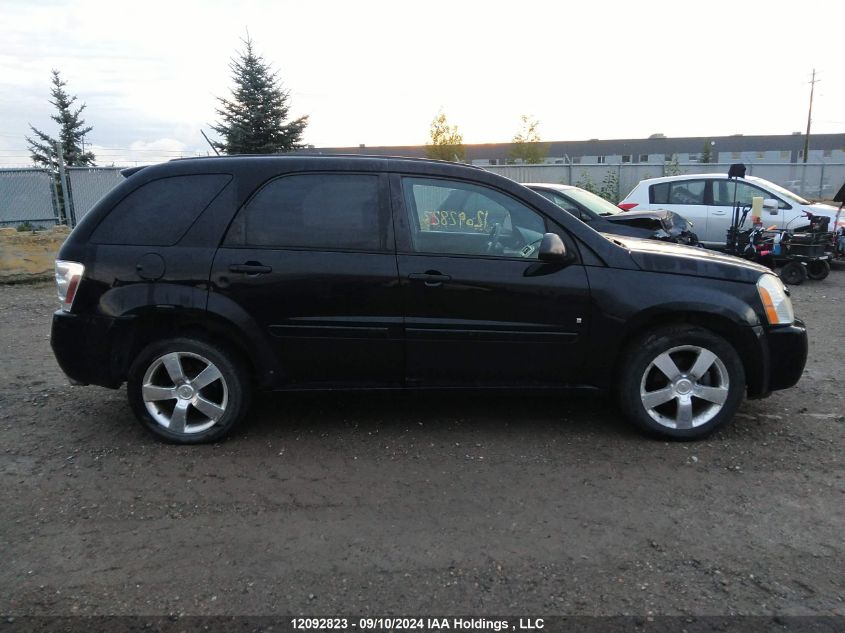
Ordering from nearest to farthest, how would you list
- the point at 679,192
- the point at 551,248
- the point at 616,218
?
the point at 551,248, the point at 616,218, the point at 679,192

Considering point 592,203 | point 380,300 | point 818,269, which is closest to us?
point 380,300

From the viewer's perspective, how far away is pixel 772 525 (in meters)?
3.17

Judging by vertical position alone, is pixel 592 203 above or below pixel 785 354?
above

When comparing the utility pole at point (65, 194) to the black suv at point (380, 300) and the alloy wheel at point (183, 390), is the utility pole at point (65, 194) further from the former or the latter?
the alloy wheel at point (183, 390)

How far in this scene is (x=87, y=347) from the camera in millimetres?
4039

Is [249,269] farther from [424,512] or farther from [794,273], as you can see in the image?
[794,273]

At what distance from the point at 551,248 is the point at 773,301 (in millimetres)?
1501

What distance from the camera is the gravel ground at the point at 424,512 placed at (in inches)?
105

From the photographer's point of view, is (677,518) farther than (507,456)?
No

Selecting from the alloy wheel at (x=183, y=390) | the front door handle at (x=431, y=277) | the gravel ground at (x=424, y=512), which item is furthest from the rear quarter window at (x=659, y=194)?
the alloy wheel at (x=183, y=390)

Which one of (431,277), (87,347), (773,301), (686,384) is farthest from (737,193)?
(87,347)

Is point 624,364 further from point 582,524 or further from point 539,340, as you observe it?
point 582,524

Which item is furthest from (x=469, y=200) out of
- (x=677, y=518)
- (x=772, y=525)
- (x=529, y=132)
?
(x=529, y=132)

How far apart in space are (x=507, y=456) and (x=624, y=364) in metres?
0.95
